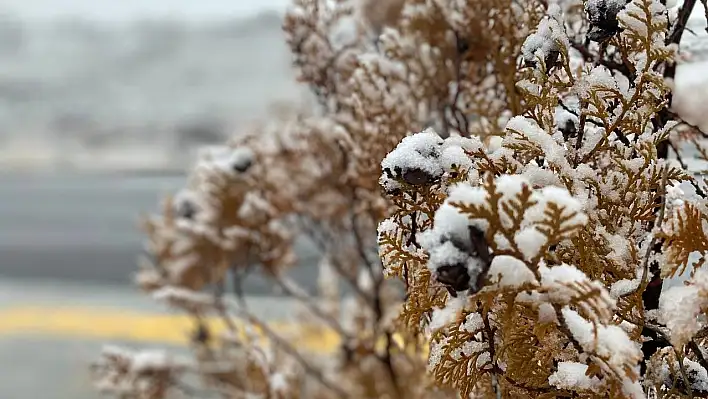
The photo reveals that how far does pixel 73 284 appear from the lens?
2.32 metres

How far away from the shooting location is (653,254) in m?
0.31

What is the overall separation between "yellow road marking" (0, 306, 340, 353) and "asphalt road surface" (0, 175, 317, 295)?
17 centimetres

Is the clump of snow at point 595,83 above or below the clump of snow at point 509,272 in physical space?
above

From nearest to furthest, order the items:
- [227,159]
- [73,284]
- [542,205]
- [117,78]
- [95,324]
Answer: [542,205] → [227,159] → [95,324] → [73,284] → [117,78]

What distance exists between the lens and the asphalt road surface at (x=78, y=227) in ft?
7.86

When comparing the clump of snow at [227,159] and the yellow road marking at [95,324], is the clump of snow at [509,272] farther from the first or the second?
the yellow road marking at [95,324]

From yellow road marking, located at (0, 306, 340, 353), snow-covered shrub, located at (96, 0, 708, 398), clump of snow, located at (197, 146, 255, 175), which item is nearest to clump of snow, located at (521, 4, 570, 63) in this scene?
snow-covered shrub, located at (96, 0, 708, 398)

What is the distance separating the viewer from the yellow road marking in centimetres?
197

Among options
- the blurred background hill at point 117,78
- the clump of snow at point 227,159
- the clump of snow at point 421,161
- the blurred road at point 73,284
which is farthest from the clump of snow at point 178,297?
the blurred background hill at point 117,78

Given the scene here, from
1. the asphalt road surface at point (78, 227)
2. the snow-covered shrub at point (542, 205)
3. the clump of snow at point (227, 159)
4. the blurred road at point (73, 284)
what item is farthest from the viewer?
the asphalt road surface at point (78, 227)

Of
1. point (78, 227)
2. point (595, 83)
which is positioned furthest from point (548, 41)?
point (78, 227)

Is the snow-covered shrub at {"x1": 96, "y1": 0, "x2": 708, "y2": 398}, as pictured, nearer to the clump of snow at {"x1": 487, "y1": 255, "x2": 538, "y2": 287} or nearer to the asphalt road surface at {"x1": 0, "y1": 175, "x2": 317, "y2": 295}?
the clump of snow at {"x1": 487, "y1": 255, "x2": 538, "y2": 287}

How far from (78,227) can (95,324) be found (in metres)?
0.77

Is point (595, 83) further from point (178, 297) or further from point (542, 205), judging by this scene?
point (178, 297)
